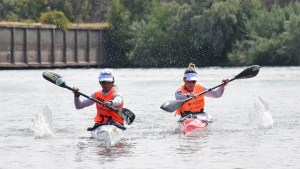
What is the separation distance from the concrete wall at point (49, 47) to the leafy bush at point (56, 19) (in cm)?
69

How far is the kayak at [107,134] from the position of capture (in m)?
21.2

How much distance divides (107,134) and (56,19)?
253 feet

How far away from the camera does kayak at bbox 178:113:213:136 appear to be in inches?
937

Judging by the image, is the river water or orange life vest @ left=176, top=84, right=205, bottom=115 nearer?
the river water

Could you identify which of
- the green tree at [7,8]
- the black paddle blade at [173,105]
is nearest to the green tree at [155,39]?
the green tree at [7,8]

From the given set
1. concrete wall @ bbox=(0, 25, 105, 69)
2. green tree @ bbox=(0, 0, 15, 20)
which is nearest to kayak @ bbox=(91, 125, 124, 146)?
concrete wall @ bbox=(0, 25, 105, 69)

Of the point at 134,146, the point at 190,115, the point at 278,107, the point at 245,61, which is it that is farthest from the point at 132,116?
the point at 245,61

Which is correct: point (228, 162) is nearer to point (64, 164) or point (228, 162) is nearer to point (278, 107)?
point (64, 164)

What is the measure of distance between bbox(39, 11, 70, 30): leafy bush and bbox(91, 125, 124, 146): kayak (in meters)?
75.0

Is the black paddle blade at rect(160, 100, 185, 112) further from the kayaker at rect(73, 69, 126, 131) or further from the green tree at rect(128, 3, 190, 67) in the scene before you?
the green tree at rect(128, 3, 190, 67)

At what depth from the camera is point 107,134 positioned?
21.2 m

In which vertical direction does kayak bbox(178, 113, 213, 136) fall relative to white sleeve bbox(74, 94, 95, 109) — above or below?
below

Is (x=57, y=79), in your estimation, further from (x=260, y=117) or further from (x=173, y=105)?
(x=260, y=117)

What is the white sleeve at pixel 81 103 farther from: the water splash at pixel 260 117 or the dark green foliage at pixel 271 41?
the dark green foliage at pixel 271 41
